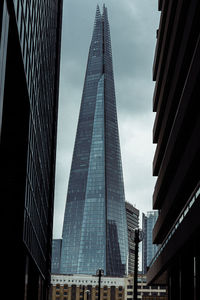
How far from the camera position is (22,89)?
1368 inches

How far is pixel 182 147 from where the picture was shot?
45500mm

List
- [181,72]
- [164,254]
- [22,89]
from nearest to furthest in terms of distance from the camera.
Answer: [22,89], [181,72], [164,254]

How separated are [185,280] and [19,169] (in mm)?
18494

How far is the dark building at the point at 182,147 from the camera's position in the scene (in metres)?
33.4

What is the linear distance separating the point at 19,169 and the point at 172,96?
53.9 feet

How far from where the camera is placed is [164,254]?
5297cm

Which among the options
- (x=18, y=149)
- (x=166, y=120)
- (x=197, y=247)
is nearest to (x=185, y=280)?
(x=197, y=247)

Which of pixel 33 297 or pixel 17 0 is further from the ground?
pixel 17 0

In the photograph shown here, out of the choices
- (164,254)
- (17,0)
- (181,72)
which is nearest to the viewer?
(17,0)

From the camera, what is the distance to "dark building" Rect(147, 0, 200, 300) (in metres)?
33.4

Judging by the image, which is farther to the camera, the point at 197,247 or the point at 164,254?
the point at 164,254

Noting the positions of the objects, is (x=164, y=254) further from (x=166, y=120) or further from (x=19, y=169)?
(x=19, y=169)

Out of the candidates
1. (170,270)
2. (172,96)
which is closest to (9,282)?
(172,96)

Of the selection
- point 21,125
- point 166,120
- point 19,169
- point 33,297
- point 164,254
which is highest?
point 166,120
